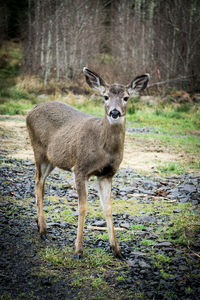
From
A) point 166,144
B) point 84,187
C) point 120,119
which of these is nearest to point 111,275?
point 84,187

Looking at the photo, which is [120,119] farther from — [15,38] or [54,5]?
[15,38]

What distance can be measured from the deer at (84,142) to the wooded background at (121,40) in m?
18.5

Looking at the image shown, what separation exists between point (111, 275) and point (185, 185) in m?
Result: 3.91

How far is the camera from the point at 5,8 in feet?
118

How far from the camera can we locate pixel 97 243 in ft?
16.3

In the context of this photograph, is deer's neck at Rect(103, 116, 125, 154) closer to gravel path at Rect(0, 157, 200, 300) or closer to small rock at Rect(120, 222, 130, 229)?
gravel path at Rect(0, 157, 200, 300)

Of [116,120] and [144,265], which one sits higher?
[116,120]

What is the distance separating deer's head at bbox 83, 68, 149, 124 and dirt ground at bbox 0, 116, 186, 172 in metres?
4.39

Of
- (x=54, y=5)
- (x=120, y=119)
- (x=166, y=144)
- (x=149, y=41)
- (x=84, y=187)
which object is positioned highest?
Result: (x=54, y=5)

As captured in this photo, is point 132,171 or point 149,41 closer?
point 132,171

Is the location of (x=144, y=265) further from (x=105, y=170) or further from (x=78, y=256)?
(x=105, y=170)

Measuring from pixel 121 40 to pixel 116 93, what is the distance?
26118mm

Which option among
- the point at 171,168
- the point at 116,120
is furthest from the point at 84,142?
the point at 171,168

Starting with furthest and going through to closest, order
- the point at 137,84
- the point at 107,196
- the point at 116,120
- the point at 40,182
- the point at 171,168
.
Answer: the point at 171,168, the point at 40,182, the point at 137,84, the point at 107,196, the point at 116,120
